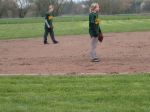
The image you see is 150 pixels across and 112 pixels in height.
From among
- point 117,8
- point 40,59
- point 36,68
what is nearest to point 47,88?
point 36,68

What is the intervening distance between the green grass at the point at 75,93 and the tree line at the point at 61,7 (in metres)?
80.8

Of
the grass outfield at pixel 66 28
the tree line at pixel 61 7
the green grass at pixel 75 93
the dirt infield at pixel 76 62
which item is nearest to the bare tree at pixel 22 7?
the tree line at pixel 61 7

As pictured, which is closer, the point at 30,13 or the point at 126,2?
the point at 126,2

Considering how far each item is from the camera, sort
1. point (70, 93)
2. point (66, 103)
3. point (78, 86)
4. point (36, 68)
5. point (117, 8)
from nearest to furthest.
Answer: point (66, 103) < point (70, 93) < point (78, 86) < point (36, 68) < point (117, 8)

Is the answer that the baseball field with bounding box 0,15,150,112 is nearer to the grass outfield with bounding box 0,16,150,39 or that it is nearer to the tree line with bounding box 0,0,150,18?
the grass outfield with bounding box 0,16,150,39

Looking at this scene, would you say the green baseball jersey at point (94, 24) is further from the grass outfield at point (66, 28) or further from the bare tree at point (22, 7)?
the bare tree at point (22, 7)

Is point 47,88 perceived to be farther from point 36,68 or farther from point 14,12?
point 14,12

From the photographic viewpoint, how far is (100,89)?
35.0 ft

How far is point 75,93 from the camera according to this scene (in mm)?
10266

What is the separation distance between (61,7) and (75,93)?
331 ft

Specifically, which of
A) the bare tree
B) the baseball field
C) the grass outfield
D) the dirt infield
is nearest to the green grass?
the baseball field

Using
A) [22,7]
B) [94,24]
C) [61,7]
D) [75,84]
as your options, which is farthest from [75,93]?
[61,7]

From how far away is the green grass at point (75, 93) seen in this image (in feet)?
29.2

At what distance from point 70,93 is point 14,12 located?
304 feet
